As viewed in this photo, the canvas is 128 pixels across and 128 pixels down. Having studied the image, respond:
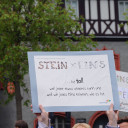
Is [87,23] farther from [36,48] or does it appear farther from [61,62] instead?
[61,62]

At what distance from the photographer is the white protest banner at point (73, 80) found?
20.5ft

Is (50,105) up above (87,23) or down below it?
below

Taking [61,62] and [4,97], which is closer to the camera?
[61,62]

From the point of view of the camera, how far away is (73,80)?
253 inches

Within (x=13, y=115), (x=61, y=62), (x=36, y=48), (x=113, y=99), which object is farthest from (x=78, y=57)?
(x=13, y=115)

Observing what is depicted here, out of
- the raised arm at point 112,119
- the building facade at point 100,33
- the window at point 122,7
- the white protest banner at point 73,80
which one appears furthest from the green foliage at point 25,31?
the raised arm at point 112,119

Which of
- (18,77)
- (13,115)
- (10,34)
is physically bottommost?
(13,115)

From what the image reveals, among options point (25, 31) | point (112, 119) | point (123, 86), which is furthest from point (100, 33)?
point (112, 119)

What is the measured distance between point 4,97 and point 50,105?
1866 centimetres

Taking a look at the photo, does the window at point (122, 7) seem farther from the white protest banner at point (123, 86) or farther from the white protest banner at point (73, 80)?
the white protest banner at point (73, 80)

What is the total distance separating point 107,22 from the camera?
2553 centimetres

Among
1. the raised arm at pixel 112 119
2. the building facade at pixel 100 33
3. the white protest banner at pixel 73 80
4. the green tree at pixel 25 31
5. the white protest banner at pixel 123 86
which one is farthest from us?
the building facade at pixel 100 33

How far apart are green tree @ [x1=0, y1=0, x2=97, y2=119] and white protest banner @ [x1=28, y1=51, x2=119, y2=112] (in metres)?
12.4

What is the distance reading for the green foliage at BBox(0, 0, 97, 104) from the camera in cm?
1906
